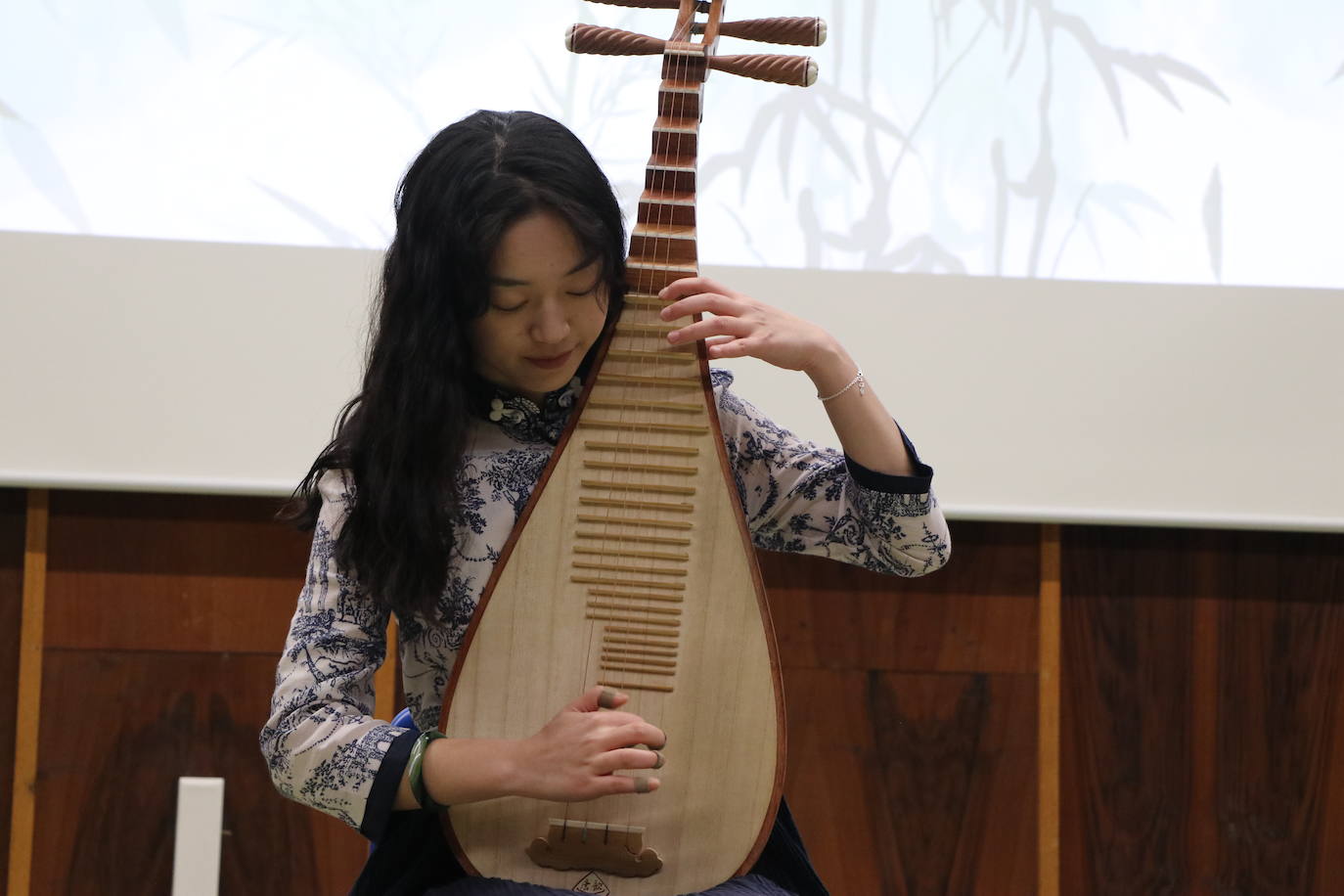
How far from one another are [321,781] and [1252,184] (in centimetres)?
141

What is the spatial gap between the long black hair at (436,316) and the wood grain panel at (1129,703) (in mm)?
1076

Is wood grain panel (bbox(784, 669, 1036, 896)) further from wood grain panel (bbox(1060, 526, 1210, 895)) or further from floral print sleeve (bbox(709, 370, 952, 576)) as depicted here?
floral print sleeve (bbox(709, 370, 952, 576))

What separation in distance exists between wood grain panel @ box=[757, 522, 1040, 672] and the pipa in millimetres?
849

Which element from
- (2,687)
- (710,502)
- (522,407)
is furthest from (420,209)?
(2,687)

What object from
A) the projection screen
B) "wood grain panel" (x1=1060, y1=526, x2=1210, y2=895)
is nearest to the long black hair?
the projection screen

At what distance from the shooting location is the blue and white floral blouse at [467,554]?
0.82 meters

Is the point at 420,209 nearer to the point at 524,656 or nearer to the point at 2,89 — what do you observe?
the point at 524,656

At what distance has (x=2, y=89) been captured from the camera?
1.57 meters

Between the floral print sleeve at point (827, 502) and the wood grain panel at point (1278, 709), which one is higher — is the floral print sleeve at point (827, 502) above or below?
above

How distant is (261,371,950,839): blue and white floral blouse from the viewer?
2.68ft

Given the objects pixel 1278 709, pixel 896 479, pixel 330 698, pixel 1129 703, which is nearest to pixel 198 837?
pixel 330 698

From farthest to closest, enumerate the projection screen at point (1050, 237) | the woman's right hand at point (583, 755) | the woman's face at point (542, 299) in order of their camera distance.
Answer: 1. the projection screen at point (1050, 237)
2. the woman's face at point (542, 299)
3. the woman's right hand at point (583, 755)

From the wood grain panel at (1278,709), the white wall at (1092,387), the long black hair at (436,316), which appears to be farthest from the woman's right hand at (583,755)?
the wood grain panel at (1278,709)

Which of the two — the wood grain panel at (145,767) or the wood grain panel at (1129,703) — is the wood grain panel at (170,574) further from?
A: the wood grain panel at (1129,703)
